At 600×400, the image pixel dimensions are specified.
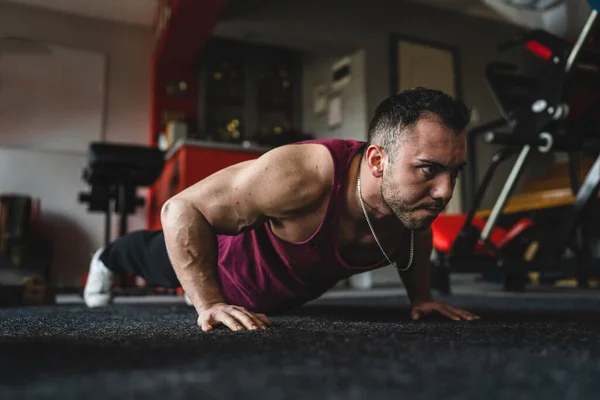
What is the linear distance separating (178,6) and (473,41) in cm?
273

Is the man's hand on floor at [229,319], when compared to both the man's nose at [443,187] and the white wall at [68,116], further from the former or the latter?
the white wall at [68,116]

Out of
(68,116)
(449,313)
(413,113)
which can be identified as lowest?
(449,313)

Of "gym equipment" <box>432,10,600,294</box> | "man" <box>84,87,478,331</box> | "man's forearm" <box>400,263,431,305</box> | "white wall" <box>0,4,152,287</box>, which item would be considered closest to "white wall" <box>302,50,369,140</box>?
"white wall" <box>0,4,152,287</box>

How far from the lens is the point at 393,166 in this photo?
0.92 metres

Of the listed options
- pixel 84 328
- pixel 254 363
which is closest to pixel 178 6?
pixel 84 328

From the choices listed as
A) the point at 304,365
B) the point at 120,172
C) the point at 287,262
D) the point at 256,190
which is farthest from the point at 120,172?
the point at 304,365

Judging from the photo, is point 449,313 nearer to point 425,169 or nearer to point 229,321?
point 425,169

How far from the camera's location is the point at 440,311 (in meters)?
1.15

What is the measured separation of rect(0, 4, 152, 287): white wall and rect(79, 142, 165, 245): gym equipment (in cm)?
133

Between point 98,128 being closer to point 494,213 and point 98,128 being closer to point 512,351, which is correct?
point 494,213

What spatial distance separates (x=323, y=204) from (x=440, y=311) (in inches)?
15.5

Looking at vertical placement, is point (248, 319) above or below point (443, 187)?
below

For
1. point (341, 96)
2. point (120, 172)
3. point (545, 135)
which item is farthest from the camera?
point (341, 96)

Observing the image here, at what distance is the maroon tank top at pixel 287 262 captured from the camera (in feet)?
3.26
